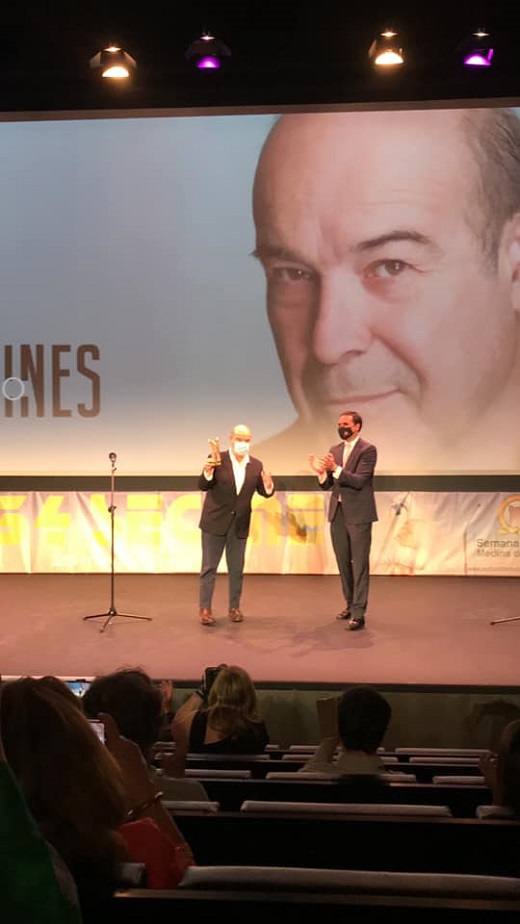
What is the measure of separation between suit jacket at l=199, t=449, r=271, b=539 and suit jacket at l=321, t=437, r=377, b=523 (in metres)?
0.56

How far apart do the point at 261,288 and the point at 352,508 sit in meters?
3.32

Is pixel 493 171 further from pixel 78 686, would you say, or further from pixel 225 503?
pixel 78 686

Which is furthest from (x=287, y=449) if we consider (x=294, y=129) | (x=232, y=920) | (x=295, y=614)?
(x=232, y=920)

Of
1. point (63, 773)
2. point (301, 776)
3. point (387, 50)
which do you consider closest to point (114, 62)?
point (387, 50)

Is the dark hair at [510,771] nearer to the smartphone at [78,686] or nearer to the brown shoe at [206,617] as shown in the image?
the smartphone at [78,686]

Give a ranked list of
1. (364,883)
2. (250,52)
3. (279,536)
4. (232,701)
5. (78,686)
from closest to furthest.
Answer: (364,883), (232,701), (78,686), (250,52), (279,536)

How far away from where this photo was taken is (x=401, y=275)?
31.2 ft

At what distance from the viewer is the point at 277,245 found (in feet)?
31.5

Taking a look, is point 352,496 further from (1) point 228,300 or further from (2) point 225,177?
(2) point 225,177

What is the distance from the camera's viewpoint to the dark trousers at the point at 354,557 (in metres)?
7.05

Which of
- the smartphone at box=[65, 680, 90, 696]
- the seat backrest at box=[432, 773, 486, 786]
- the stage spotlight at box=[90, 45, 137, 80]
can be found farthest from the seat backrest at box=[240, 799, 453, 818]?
the stage spotlight at box=[90, 45, 137, 80]

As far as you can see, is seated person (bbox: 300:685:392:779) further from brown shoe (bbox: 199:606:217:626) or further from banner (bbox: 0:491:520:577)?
banner (bbox: 0:491:520:577)

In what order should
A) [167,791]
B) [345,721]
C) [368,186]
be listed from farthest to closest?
[368,186] < [345,721] < [167,791]

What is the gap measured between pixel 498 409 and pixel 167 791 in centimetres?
749
